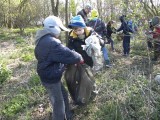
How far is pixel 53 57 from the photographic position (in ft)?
13.4

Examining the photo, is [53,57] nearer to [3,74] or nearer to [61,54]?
[61,54]

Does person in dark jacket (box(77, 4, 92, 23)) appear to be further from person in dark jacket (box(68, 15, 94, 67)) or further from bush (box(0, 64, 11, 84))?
person in dark jacket (box(68, 15, 94, 67))

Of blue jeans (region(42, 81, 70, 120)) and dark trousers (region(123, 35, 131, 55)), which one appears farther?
dark trousers (region(123, 35, 131, 55))

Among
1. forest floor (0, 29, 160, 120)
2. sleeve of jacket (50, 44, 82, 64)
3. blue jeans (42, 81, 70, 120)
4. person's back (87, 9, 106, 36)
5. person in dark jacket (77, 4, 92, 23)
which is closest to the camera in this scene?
sleeve of jacket (50, 44, 82, 64)

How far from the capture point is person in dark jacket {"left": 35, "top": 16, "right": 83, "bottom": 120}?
13.4 ft

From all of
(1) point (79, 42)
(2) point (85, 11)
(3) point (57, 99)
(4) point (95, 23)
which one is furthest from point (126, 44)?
(3) point (57, 99)

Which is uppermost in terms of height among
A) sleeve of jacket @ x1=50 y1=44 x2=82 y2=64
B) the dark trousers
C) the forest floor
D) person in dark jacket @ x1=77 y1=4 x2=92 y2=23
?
person in dark jacket @ x1=77 y1=4 x2=92 y2=23

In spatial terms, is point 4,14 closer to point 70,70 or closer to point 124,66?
point 124,66

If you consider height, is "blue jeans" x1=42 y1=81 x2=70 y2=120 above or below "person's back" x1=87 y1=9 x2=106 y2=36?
below

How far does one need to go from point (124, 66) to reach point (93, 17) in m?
1.49

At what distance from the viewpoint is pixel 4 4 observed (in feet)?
56.4

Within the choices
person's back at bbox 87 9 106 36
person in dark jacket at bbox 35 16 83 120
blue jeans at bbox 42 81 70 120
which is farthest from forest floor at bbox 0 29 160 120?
person's back at bbox 87 9 106 36

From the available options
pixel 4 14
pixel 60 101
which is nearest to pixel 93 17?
pixel 60 101

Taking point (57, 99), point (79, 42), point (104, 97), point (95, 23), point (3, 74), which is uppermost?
point (95, 23)
